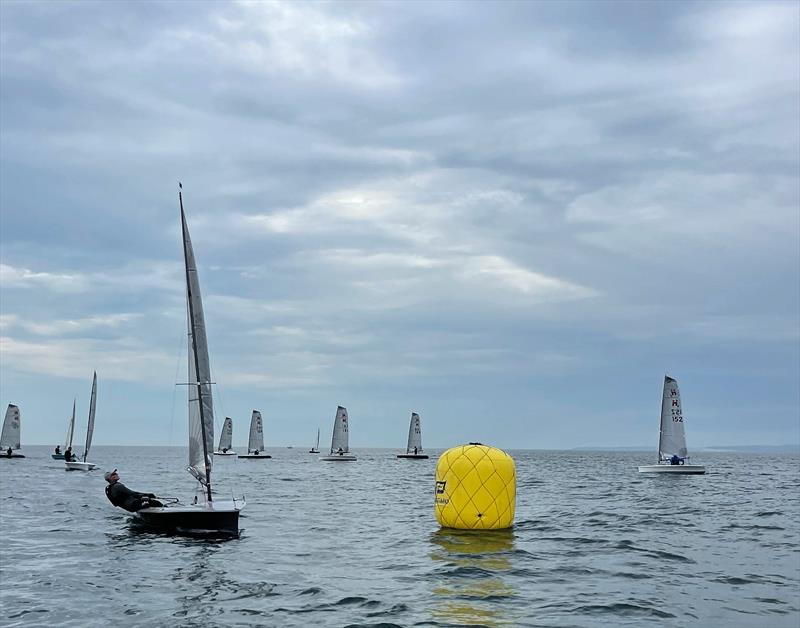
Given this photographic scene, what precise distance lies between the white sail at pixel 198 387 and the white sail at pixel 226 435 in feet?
370

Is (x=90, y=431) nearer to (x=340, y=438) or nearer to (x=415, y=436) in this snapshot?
(x=340, y=438)

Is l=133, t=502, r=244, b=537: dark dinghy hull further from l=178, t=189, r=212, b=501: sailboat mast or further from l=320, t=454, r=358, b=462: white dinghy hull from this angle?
l=320, t=454, r=358, b=462: white dinghy hull

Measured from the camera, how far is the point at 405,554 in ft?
69.9

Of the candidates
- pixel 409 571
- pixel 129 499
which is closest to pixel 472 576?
pixel 409 571

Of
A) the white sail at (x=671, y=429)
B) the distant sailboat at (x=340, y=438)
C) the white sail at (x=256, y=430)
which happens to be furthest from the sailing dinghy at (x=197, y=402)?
the white sail at (x=256, y=430)

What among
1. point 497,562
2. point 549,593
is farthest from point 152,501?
point 549,593

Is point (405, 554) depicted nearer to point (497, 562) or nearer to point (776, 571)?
point (497, 562)

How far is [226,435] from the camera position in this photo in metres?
140

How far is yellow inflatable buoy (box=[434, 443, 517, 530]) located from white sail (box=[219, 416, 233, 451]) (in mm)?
119856

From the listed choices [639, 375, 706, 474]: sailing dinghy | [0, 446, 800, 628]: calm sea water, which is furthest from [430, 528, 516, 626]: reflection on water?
[639, 375, 706, 474]: sailing dinghy

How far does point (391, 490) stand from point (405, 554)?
2976 cm

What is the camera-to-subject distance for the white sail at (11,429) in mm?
110125

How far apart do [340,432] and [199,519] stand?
9139 cm

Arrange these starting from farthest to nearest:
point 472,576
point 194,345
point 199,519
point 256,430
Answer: point 256,430, point 194,345, point 199,519, point 472,576
